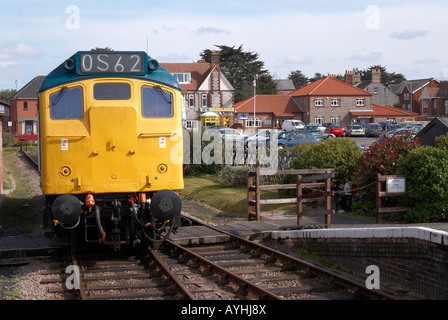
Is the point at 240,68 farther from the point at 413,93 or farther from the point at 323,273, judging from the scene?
the point at 323,273

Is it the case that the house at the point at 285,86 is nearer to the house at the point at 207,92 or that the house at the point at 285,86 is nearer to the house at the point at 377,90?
the house at the point at 377,90

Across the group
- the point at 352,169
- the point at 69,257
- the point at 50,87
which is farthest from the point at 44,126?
the point at 352,169

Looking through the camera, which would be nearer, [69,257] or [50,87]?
[50,87]

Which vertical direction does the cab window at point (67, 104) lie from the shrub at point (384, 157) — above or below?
above

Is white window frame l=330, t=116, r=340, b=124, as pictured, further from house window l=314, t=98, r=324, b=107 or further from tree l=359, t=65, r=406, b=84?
tree l=359, t=65, r=406, b=84

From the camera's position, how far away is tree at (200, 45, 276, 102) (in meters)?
86.8

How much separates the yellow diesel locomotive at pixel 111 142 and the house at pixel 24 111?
56043 mm

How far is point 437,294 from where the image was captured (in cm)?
841

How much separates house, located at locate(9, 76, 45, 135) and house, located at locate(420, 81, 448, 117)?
185 feet

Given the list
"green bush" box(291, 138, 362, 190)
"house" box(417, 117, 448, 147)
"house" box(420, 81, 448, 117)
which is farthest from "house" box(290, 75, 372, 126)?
"green bush" box(291, 138, 362, 190)

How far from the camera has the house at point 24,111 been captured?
209ft

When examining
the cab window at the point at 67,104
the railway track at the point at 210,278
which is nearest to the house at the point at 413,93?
the railway track at the point at 210,278
